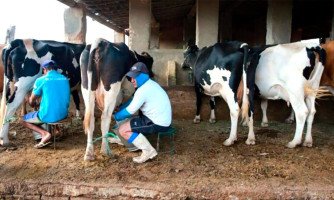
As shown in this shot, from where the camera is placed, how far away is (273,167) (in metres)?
5.23

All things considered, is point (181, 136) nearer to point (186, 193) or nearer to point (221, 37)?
point (186, 193)

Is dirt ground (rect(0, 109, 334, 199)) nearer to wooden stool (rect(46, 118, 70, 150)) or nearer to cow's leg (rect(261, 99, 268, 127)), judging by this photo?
wooden stool (rect(46, 118, 70, 150))

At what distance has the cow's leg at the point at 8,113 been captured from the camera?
626 cm

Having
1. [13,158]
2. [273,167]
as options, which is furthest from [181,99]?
[13,158]

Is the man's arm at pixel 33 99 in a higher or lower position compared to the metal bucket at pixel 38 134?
higher

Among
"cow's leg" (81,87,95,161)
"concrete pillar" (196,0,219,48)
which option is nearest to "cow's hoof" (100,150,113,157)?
"cow's leg" (81,87,95,161)

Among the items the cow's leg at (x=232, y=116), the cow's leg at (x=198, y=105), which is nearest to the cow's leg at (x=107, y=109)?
the cow's leg at (x=232, y=116)

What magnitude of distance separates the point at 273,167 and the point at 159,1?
25.9ft

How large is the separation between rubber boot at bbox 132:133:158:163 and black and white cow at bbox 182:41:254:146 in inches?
60.7

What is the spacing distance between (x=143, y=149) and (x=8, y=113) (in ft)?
8.94

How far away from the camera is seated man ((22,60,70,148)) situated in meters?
5.85

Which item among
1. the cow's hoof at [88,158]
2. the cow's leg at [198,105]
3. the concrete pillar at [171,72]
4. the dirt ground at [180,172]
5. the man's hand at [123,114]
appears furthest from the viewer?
the concrete pillar at [171,72]

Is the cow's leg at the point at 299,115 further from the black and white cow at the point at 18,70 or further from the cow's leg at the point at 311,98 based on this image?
the black and white cow at the point at 18,70

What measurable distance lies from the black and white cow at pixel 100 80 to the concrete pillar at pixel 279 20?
218 inches
